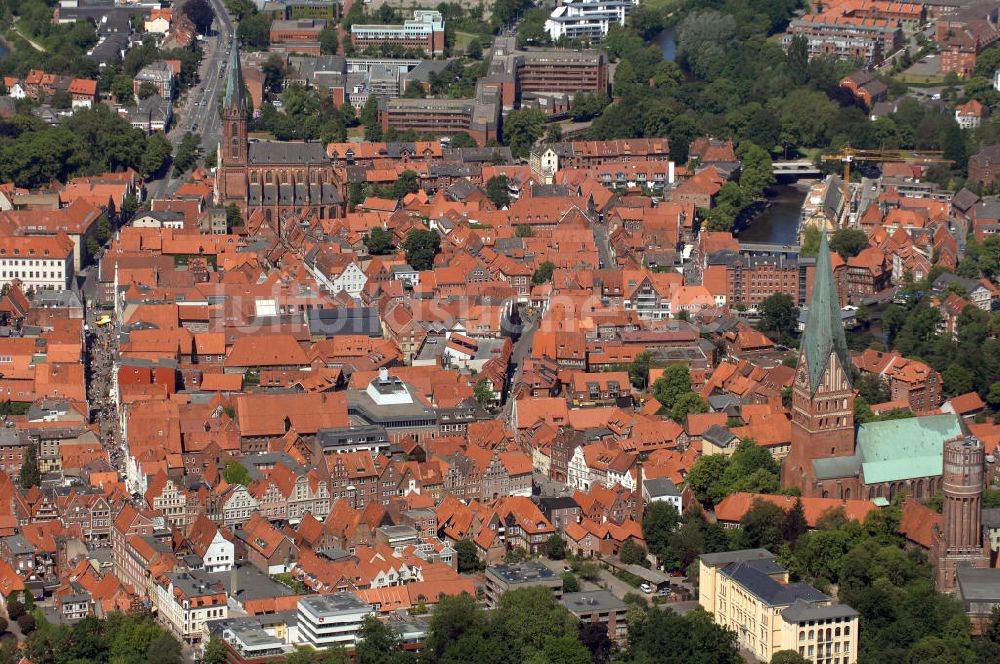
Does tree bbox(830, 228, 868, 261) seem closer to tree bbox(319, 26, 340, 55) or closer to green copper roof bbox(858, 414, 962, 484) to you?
green copper roof bbox(858, 414, 962, 484)

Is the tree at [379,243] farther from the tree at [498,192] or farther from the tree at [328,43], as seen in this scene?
the tree at [328,43]

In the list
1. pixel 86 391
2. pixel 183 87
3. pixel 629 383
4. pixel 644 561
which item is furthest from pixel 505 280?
pixel 183 87

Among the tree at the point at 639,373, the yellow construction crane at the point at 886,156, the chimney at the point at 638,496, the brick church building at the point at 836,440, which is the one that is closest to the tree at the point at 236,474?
the chimney at the point at 638,496

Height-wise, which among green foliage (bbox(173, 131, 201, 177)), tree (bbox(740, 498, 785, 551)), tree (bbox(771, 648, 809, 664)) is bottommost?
tree (bbox(771, 648, 809, 664))

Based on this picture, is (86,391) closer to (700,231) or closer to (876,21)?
(700,231)

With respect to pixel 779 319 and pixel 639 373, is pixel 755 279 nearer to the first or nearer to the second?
pixel 779 319

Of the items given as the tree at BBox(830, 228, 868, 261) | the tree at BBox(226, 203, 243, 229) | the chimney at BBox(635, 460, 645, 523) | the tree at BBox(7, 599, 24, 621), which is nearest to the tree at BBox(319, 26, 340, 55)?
the tree at BBox(226, 203, 243, 229)

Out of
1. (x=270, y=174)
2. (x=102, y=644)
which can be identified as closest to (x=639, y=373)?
(x=102, y=644)
